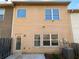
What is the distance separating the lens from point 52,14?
16125mm

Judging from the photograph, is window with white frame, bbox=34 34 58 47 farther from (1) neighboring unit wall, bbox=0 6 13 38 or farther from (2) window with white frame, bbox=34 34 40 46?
(1) neighboring unit wall, bbox=0 6 13 38

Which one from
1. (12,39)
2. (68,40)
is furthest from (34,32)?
(68,40)

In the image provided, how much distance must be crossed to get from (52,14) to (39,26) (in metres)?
2.27

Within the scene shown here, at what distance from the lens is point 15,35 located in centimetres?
1562

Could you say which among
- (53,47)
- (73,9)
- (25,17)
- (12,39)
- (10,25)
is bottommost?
(53,47)

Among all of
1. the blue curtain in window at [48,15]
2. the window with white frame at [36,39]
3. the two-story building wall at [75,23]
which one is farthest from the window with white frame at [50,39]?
the two-story building wall at [75,23]

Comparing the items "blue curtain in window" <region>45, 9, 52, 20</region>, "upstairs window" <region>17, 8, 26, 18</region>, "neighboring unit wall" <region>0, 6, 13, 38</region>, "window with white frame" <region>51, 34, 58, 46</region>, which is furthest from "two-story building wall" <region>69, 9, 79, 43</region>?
"neighboring unit wall" <region>0, 6, 13, 38</region>

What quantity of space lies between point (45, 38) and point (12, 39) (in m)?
4.02

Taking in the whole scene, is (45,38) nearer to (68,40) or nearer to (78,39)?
(68,40)

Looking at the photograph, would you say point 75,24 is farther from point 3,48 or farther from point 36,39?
point 3,48

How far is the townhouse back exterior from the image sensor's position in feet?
50.6

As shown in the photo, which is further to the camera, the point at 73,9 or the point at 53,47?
the point at 73,9

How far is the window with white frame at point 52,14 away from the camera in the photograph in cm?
1603

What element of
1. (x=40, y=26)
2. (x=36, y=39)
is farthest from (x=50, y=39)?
(x=40, y=26)
